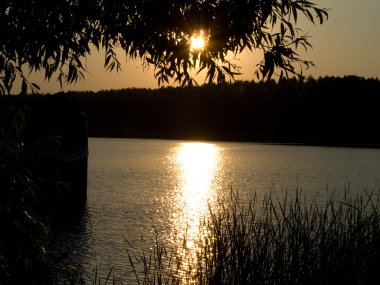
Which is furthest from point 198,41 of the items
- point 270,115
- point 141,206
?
point 270,115

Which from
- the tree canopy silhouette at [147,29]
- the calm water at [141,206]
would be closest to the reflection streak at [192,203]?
the calm water at [141,206]

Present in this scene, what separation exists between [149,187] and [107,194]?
620cm

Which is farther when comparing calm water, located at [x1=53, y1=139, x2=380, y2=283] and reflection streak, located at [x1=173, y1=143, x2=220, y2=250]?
reflection streak, located at [x1=173, y1=143, x2=220, y2=250]

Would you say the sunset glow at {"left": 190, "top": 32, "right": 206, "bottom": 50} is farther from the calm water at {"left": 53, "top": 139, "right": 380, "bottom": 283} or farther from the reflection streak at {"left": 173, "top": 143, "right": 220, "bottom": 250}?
the reflection streak at {"left": 173, "top": 143, "right": 220, "bottom": 250}

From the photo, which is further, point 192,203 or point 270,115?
point 270,115

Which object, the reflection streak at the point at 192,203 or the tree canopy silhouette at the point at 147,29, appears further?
the reflection streak at the point at 192,203

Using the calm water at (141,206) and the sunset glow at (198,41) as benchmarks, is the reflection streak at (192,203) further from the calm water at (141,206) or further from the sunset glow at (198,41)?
the sunset glow at (198,41)

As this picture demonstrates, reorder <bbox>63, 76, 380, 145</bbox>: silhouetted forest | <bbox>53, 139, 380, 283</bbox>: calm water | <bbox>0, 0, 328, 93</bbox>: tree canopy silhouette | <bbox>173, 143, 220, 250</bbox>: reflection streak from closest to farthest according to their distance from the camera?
<bbox>0, 0, 328, 93</bbox>: tree canopy silhouette
<bbox>53, 139, 380, 283</bbox>: calm water
<bbox>173, 143, 220, 250</bbox>: reflection streak
<bbox>63, 76, 380, 145</bbox>: silhouetted forest

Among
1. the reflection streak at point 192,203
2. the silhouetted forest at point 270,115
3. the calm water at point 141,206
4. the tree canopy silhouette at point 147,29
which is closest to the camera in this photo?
the tree canopy silhouette at point 147,29

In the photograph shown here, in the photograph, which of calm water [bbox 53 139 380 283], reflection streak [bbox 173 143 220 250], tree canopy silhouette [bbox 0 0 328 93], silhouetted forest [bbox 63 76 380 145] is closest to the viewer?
tree canopy silhouette [bbox 0 0 328 93]

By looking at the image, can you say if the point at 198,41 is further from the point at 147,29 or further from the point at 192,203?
the point at 192,203

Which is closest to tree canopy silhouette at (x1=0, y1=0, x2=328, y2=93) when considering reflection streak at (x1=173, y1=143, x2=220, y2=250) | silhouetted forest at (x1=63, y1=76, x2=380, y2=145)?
reflection streak at (x1=173, y1=143, x2=220, y2=250)

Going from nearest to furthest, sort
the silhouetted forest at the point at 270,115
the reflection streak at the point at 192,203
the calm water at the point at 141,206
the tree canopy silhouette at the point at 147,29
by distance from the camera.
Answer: the tree canopy silhouette at the point at 147,29 → the calm water at the point at 141,206 → the reflection streak at the point at 192,203 → the silhouetted forest at the point at 270,115

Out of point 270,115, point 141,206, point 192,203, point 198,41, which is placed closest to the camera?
point 198,41
